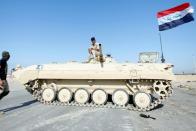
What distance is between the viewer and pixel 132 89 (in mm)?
13000

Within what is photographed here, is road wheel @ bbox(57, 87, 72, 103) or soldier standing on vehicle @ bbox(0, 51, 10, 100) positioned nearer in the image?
soldier standing on vehicle @ bbox(0, 51, 10, 100)

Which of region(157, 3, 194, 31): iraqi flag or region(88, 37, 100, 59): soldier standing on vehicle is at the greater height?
region(157, 3, 194, 31): iraqi flag

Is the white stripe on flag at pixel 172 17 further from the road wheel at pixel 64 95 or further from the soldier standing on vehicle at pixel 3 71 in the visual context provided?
the soldier standing on vehicle at pixel 3 71

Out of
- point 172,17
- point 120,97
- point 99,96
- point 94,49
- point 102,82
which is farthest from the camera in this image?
point 172,17

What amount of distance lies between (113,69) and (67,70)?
241 centimetres

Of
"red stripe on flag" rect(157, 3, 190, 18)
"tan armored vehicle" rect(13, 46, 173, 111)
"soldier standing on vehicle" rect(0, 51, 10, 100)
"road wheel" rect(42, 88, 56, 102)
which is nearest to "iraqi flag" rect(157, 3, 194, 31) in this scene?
"red stripe on flag" rect(157, 3, 190, 18)

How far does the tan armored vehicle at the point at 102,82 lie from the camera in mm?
12281

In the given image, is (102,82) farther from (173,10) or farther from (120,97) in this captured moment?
(173,10)

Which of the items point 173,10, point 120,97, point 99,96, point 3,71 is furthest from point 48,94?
point 173,10

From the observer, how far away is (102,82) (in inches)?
536

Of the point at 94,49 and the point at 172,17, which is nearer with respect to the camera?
the point at 94,49

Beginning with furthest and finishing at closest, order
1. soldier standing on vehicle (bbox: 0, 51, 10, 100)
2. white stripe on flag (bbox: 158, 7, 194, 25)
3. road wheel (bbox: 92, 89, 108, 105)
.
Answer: white stripe on flag (bbox: 158, 7, 194, 25), road wheel (bbox: 92, 89, 108, 105), soldier standing on vehicle (bbox: 0, 51, 10, 100)

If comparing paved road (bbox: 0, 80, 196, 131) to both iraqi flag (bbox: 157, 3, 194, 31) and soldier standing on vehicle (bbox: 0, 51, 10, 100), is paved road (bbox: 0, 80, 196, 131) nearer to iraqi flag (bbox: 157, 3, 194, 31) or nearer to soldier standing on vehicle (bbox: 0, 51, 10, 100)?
soldier standing on vehicle (bbox: 0, 51, 10, 100)

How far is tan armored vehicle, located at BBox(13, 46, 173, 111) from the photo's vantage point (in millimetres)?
12281
